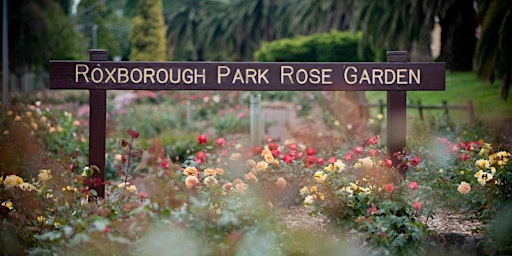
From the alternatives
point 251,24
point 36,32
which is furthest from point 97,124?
point 251,24

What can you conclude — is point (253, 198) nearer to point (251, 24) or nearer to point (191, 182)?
point (191, 182)

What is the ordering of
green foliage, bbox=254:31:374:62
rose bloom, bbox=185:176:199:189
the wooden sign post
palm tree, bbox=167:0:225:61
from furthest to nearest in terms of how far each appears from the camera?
1. palm tree, bbox=167:0:225:61
2. green foliage, bbox=254:31:374:62
3. the wooden sign post
4. rose bloom, bbox=185:176:199:189

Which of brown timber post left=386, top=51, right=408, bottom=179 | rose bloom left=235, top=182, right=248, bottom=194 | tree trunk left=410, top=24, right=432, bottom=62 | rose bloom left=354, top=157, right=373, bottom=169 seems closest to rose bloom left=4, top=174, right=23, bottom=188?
rose bloom left=235, top=182, right=248, bottom=194

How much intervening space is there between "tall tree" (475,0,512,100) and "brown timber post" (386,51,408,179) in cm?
718

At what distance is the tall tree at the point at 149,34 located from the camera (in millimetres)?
54062

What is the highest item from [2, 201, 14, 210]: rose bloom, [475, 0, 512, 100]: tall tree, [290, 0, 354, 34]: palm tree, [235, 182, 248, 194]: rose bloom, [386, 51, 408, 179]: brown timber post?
[290, 0, 354, 34]: palm tree

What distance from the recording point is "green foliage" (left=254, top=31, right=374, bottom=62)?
1433 inches

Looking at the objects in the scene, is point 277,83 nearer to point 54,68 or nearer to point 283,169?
point 283,169

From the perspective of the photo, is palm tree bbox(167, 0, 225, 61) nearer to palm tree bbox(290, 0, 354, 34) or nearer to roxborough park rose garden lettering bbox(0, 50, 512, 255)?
palm tree bbox(290, 0, 354, 34)

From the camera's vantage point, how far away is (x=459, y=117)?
15523mm

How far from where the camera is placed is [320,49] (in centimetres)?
3647

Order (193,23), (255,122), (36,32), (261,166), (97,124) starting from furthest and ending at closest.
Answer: (193,23)
(36,32)
(255,122)
(97,124)
(261,166)

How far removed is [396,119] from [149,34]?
4780 cm

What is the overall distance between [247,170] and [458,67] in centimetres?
2013
